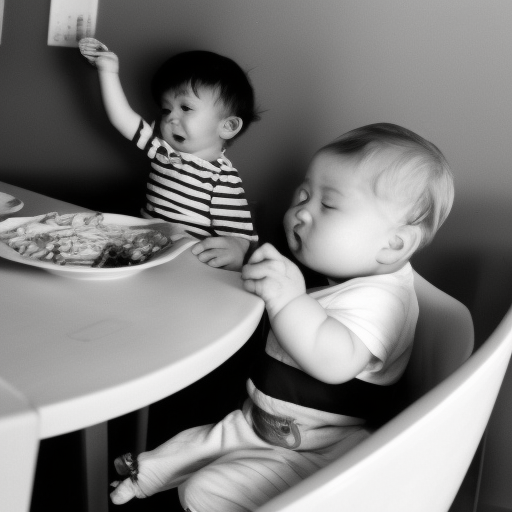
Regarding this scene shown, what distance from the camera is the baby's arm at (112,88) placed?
1.48 metres

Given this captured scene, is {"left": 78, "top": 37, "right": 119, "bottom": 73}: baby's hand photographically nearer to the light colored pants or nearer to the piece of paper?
the piece of paper

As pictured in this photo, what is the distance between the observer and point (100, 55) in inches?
58.3

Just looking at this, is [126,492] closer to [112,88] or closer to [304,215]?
[304,215]

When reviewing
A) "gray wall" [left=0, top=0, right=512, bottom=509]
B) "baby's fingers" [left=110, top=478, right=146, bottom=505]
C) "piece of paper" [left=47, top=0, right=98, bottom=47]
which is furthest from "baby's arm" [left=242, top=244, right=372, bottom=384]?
"piece of paper" [left=47, top=0, right=98, bottom=47]

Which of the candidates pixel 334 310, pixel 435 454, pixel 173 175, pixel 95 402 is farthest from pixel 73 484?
pixel 435 454

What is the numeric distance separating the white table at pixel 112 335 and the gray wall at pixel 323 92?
0.58 metres

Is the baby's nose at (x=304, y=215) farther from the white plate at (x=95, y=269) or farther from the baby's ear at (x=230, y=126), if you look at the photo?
the baby's ear at (x=230, y=126)

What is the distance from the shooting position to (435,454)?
2.08ft

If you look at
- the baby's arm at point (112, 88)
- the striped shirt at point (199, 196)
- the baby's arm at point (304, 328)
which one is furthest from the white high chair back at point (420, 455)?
the baby's arm at point (112, 88)

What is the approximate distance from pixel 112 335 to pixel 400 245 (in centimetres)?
49

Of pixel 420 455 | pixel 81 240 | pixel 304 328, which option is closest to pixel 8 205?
pixel 81 240

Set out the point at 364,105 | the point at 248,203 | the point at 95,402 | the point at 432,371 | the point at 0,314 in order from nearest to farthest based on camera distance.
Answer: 1. the point at 95,402
2. the point at 0,314
3. the point at 432,371
4. the point at 364,105
5. the point at 248,203

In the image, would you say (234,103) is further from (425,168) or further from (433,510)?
(433,510)

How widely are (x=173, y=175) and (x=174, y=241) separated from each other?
434 mm
